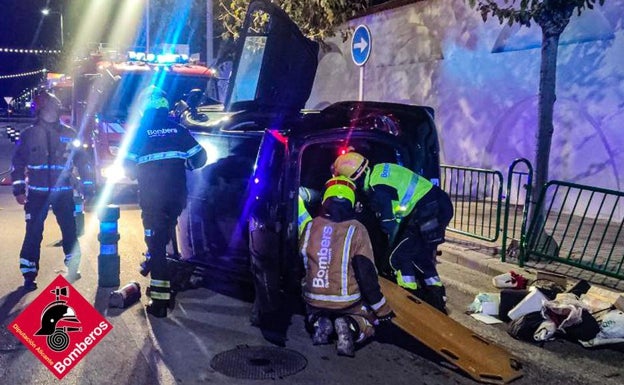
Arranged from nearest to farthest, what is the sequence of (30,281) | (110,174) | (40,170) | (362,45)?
(30,281)
(40,170)
(362,45)
(110,174)

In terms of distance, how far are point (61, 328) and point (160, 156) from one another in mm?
1705

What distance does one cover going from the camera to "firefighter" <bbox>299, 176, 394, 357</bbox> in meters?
4.51

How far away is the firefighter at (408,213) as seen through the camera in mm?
4812

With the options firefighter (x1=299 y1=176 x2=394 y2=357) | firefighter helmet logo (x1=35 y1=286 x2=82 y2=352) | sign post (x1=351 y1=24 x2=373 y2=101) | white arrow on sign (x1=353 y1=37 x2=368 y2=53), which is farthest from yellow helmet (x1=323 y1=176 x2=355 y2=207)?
white arrow on sign (x1=353 y1=37 x2=368 y2=53)

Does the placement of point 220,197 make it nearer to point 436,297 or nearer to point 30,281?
point 436,297

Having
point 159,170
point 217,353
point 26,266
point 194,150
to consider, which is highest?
point 194,150

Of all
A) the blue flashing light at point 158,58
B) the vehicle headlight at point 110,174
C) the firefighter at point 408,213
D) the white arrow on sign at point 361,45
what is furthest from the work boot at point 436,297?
the blue flashing light at point 158,58

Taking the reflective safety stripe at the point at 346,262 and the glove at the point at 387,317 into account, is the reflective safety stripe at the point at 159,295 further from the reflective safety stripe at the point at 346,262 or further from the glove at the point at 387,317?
the glove at the point at 387,317

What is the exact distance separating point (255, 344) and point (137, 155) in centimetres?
190

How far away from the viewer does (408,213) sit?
4.91m

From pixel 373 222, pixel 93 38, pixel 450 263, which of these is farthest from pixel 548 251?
pixel 93 38

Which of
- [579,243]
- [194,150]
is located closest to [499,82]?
[579,243]

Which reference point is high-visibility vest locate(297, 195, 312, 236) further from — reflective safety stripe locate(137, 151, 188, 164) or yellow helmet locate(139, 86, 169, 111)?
yellow helmet locate(139, 86, 169, 111)

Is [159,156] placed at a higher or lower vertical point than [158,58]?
lower
